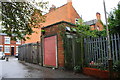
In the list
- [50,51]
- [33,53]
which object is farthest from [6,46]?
[50,51]

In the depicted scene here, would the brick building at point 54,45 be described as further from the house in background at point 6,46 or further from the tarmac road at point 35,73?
the house in background at point 6,46

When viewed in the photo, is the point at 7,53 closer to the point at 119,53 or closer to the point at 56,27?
the point at 56,27

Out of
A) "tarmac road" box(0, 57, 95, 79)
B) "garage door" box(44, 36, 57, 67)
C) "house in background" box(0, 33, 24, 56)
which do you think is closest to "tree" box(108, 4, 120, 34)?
"tarmac road" box(0, 57, 95, 79)

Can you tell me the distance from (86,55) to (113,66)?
1940 millimetres

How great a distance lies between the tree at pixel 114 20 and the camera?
551 cm

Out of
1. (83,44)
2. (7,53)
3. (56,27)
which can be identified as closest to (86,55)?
(83,44)

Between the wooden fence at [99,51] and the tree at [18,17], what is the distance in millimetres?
3685

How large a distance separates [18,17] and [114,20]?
18.3 ft

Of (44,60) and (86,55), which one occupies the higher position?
(86,55)

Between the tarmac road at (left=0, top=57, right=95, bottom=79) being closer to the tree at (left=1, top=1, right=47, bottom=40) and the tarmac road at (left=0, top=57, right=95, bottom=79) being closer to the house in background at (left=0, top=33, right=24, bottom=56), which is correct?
the tree at (left=1, top=1, right=47, bottom=40)

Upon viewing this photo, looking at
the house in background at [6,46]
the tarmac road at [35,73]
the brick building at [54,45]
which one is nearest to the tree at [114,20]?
the tarmac road at [35,73]

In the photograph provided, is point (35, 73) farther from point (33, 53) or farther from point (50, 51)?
point (33, 53)

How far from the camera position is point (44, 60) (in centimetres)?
1016

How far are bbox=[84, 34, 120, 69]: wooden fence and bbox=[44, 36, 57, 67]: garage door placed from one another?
2980 millimetres
